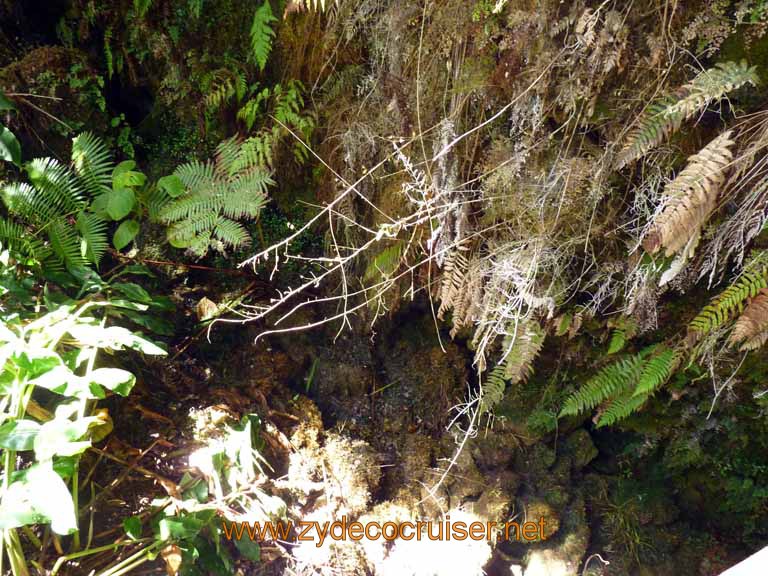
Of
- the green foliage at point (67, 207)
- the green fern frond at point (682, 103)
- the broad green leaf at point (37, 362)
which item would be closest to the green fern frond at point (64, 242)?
the green foliage at point (67, 207)

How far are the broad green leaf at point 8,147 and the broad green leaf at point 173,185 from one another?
2.29 ft

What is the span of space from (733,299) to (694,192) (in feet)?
1.84

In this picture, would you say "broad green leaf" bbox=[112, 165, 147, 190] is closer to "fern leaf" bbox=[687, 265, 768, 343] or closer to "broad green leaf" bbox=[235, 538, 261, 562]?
"broad green leaf" bbox=[235, 538, 261, 562]

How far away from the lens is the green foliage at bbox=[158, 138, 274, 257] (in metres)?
2.93

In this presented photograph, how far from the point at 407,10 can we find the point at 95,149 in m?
1.91

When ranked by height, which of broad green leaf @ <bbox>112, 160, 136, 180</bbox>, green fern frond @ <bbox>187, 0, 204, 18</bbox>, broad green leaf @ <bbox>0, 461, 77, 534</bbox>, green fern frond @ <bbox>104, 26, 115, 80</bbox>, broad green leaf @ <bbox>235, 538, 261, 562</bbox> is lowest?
broad green leaf @ <bbox>235, 538, 261, 562</bbox>

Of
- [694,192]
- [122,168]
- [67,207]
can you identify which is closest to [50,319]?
[67,207]

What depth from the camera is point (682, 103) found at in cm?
187

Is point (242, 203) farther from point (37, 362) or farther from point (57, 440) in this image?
point (57, 440)

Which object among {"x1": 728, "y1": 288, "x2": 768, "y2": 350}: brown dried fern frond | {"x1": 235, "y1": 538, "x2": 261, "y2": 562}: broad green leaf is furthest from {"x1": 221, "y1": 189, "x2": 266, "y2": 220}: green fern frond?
{"x1": 728, "y1": 288, "x2": 768, "y2": 350}: brown dried fern frond

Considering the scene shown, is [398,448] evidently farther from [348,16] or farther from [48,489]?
[348,16]

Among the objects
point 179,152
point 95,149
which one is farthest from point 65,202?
point 179,152

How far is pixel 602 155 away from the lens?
2.26 m

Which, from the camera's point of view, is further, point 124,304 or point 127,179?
point 127,179
